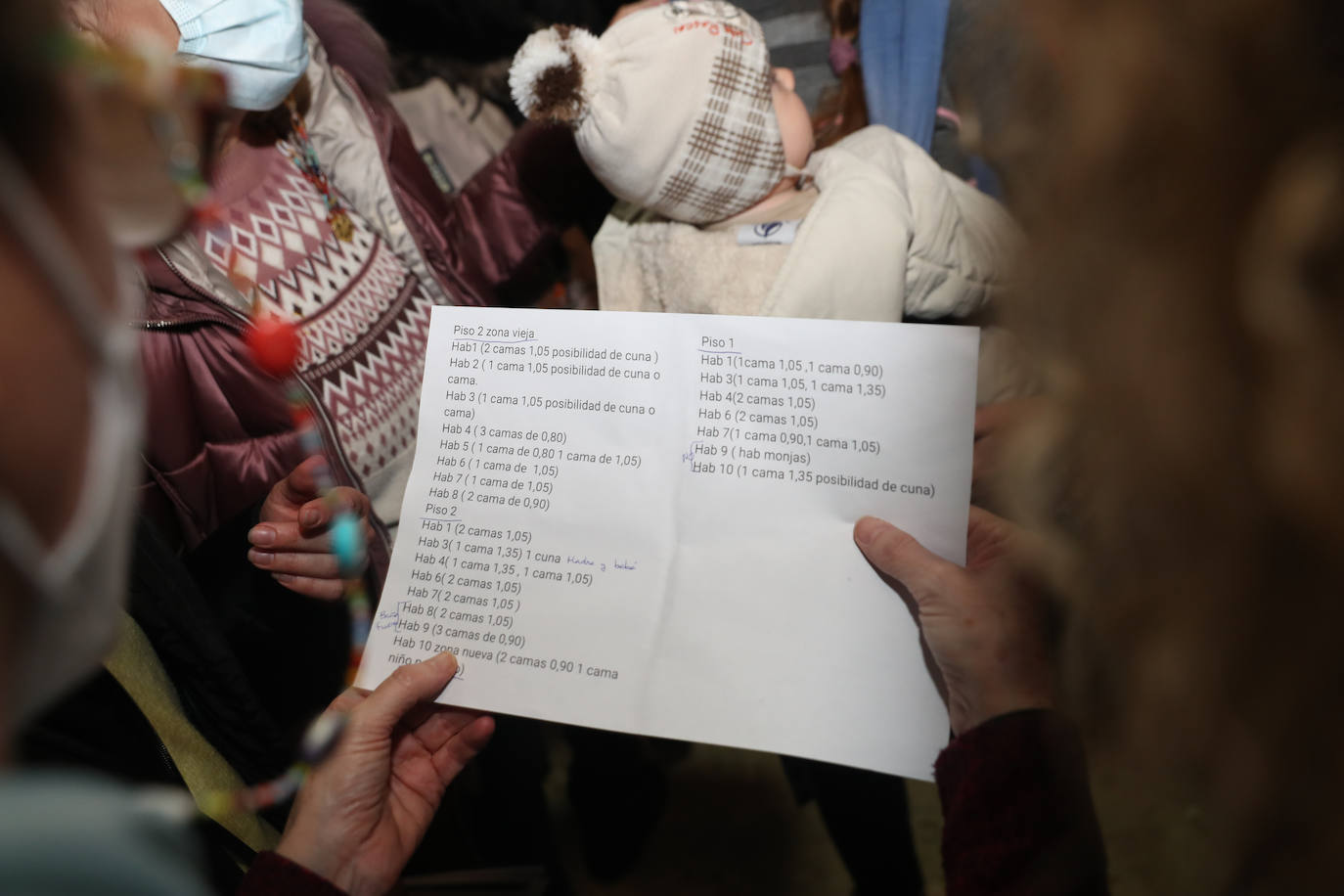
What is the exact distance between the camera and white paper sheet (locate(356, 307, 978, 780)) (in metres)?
0.52

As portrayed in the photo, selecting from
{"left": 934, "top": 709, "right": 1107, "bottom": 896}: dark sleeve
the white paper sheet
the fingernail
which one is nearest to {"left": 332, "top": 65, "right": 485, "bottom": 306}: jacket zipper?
the white paper sheet

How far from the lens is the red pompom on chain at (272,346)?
0.67 metres

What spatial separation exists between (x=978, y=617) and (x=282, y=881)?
0.52 m

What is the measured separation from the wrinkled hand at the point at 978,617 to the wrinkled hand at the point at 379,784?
38 centimetres

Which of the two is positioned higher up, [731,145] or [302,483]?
[731,145]

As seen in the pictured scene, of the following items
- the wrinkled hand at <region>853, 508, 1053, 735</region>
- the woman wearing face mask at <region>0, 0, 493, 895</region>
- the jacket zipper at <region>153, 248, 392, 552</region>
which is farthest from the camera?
the jacket zipper at <region>153, 248, 392, 552</region>

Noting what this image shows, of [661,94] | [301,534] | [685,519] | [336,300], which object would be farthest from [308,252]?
[685,519]

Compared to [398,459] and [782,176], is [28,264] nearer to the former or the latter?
[398,459]

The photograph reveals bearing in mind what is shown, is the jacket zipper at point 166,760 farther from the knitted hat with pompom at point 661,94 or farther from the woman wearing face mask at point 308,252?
the knitted hat with pompom at point 661,94

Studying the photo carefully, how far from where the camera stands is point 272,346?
671 mm

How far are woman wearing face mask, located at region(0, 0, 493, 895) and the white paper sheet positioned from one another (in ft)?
1.02

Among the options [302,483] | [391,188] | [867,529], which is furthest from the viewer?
[391,188]

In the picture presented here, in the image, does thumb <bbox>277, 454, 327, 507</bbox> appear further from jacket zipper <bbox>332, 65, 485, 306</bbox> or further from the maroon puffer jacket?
jacket zipper <bbox>332, 65, 485, 306</bbox>

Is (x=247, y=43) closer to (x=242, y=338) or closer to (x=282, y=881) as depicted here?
(x=242, y=338)
